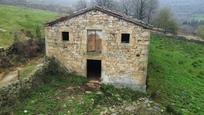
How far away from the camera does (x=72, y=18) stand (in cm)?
2245

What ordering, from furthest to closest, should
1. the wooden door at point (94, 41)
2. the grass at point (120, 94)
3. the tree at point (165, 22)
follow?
the tree at point (165, 22)
the wooden door at point (94, 41)
the grass at point (120, 94)

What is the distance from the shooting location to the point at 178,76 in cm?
2856

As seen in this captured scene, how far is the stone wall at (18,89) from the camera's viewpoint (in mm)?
18450

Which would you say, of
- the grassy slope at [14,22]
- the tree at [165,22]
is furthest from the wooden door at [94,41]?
the tree at [165,22]

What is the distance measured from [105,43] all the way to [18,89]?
649 cm

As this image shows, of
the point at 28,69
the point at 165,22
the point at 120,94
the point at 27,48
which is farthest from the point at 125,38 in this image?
the point at 165,22

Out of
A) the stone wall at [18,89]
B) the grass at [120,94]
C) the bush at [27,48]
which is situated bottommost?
the grass at [120,94]

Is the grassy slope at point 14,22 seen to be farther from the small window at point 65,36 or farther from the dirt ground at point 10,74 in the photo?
the small window at point 65,36

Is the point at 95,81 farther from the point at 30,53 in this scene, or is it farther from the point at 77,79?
the point at 30,53

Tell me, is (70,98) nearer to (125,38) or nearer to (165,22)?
(125,38)

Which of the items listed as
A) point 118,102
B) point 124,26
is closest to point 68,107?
point 118,102

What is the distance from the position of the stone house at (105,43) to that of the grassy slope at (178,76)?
240 cm

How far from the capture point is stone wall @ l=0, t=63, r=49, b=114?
60.5ft

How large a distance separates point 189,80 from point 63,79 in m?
11.2
